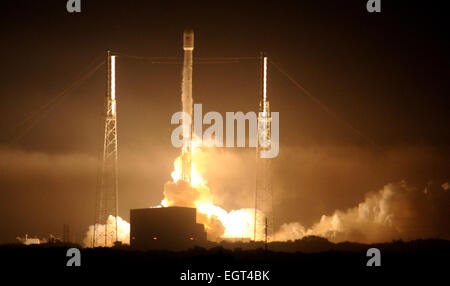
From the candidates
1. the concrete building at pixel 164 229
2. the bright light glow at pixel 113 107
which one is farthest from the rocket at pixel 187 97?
the bright light glow at pixel 113 107

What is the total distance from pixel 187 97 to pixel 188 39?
7777 millimetres

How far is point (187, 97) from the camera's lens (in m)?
159

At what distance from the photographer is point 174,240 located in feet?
499

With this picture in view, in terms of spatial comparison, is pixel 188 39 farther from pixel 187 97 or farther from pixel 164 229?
pixel 164 229

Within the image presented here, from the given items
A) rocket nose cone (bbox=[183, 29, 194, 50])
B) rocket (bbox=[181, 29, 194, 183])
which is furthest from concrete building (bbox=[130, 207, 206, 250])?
rocket nose cone (bbox=[183, 29, 194, 50])

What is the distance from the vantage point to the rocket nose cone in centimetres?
15688

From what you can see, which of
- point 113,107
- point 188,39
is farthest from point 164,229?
point 188,39

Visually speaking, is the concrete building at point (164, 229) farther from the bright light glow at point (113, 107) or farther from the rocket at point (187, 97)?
the bright light glow at point (113, 107)

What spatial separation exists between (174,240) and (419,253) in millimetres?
31127

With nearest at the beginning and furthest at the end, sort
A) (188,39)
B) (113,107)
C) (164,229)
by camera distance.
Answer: (113,107)
(164,229)
(188,39)
